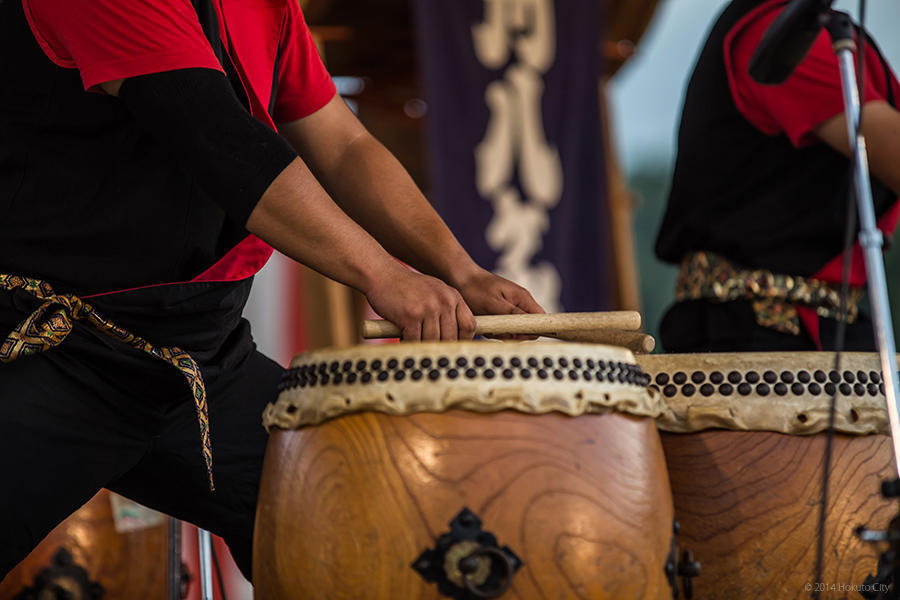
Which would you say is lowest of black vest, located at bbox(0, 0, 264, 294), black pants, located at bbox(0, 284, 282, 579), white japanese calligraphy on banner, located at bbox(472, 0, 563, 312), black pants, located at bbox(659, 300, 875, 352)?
black pants, located at bbox(0, 284, 282, 579)

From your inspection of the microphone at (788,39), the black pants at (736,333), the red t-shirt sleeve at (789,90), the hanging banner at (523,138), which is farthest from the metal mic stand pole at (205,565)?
the hanging banner at (523,138)

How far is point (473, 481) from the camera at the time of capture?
112 centimetres

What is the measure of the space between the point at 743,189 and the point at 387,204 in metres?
0.76

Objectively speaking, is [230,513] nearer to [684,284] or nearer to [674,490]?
[674,490]

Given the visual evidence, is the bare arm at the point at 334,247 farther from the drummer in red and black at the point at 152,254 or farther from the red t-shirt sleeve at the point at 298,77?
the red t-shirt sleeve at the point at 298,77

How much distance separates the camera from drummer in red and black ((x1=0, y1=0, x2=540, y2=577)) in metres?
1.24

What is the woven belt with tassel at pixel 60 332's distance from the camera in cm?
130

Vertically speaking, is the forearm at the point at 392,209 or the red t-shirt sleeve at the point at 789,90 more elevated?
the red t-shirt sleeve at the point at 789,90

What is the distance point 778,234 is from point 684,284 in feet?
0.77

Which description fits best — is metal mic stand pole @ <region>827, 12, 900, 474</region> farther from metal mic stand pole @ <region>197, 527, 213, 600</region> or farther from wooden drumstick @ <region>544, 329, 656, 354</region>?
metal mic stand pole @ <region>197, 527, 213, 600</region>

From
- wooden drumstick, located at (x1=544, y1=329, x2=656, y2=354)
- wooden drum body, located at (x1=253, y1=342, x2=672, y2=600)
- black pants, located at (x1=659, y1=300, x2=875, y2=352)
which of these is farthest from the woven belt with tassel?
black pants, located at (x1=659, y1=300, x2=875, y2=352)

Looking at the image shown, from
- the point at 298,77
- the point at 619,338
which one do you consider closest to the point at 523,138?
the point at 298,77

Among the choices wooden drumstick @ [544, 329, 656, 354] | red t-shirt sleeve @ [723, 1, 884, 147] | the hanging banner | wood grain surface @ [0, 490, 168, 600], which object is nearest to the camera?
wooden drumstick @ [544, 329, 656, 354]

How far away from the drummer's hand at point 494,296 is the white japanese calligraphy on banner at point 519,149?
2.04 m
